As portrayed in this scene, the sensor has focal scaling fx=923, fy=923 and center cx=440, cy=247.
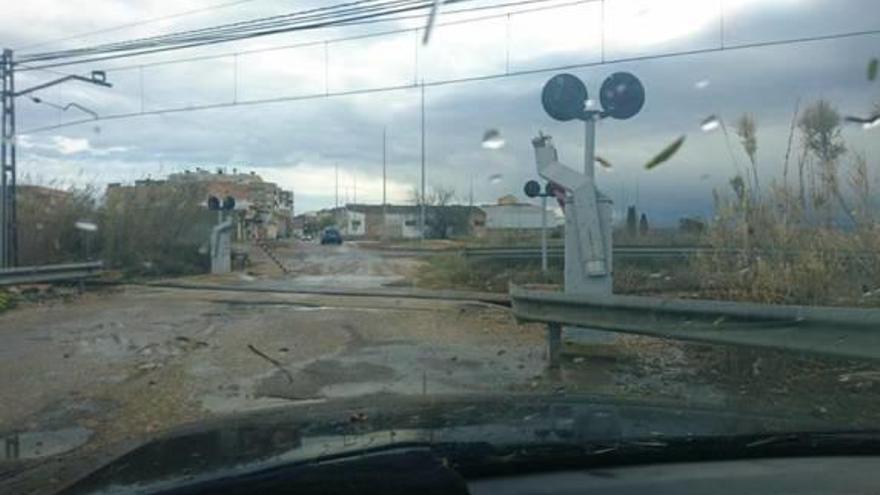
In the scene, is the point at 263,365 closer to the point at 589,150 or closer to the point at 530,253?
the point at 589,150

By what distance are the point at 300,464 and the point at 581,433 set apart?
105 centimetres

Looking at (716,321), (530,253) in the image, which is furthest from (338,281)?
(716,321)

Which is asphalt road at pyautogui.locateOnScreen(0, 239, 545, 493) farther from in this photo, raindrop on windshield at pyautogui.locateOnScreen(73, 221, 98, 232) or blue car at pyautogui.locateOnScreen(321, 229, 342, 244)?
blue car at pyautogui.locateOnScreen(321, 229, 342, 244)

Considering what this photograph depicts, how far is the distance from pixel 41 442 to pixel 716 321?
532 centimetres

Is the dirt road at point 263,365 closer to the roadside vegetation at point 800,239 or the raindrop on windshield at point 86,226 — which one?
the roadside vegetation at point 800,239

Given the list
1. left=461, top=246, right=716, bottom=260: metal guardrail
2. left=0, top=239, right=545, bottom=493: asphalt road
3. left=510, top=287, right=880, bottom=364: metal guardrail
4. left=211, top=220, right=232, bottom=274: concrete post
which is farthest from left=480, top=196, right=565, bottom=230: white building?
left=510, top=287, right=880, bottom=364: metal guardrail

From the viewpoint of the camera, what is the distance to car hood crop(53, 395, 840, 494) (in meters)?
2.81

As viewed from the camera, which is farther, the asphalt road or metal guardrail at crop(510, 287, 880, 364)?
the asphalt road

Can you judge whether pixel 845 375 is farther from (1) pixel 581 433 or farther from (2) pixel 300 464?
(2) pixel 300 464

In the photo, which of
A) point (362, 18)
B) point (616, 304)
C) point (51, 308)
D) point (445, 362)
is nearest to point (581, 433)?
point (616, 304)

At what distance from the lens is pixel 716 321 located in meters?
7.68

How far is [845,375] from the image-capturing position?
8.10m

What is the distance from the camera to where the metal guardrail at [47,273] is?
1858 cm

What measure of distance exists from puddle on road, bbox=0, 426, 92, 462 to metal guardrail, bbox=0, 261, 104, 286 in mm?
12731
